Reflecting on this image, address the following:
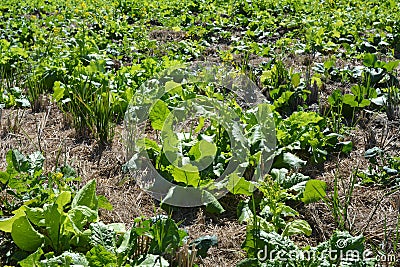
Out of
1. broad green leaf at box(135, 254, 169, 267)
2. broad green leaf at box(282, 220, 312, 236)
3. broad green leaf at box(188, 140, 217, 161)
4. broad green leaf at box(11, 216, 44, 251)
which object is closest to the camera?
broad green leaf at box(135, 254, 169, 267)

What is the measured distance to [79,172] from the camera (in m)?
3.15

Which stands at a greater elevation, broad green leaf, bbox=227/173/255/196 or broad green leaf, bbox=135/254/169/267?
broad green leaf, bbox=135/254/169/267

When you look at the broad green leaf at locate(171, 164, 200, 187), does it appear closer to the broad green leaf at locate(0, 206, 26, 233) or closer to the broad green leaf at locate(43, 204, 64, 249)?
the broad green leaf at locate(43, 204, 64, 249)

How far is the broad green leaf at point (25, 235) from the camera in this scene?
2.37 meters

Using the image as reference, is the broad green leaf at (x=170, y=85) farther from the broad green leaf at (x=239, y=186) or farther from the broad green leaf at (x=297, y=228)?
the broad green leaf at (x=297, y=228)

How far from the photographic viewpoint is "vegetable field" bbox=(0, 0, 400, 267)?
94.1 inches

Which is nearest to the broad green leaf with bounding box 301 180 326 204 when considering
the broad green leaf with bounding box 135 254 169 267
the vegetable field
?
the vegetable field

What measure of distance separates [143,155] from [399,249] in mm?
1569

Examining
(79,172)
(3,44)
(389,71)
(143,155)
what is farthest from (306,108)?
(3,44)

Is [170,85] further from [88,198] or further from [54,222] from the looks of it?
[54,222]

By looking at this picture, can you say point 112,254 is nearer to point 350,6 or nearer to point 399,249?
point 399,249

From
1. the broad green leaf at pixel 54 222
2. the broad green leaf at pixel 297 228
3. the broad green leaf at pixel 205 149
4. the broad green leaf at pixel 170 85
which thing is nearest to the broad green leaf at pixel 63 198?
the broad green leaf at pixel 54 222

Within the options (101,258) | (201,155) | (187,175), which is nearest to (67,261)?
(101,258)

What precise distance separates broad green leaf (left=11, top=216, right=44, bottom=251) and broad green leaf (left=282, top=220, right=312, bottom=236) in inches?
47.4
